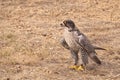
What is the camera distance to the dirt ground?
749 centimetres

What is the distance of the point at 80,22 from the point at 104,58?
2877 mm

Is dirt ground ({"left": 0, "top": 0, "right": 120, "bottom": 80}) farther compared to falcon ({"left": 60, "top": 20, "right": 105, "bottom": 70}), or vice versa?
dirt ground ({"left": 0, "top": 0, "right": 120, "bottom": 80})

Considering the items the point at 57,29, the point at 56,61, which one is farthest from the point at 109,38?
the point at 56,61

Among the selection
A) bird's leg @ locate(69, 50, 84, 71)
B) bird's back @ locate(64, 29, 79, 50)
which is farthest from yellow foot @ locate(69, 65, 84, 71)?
bird's back @ locate(64, 29, 79, 50)

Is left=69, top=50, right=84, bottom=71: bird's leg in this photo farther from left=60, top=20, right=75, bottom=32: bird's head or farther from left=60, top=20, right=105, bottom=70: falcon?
left=60, top=20, right=75, bottom=32: bird's head

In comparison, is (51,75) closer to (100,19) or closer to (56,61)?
(56,61)

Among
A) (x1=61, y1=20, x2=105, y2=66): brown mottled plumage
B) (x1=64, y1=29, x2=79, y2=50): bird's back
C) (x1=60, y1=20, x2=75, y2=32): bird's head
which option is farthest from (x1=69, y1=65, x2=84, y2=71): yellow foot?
(x1=60, y1=20, x2=75, y2=32): bird's head

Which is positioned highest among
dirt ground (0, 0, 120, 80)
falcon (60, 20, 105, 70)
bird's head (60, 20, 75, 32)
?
bird's head (60, 20, 75, 32)

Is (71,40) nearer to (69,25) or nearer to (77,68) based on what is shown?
(69,25)

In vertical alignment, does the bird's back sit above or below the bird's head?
below

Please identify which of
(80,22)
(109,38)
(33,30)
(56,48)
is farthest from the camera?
(80,22)

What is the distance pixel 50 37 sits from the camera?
32.3 ft

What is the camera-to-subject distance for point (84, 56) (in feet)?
24.5

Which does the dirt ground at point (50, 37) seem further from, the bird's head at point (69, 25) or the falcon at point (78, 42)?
the bird's head at point (69, 25)
